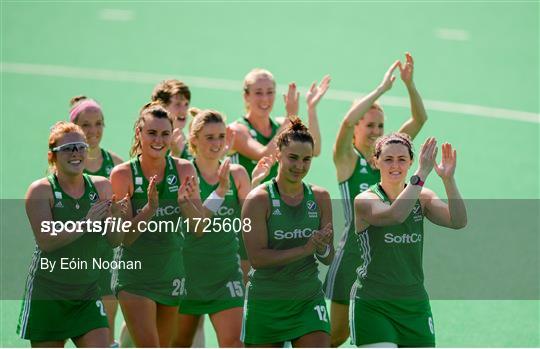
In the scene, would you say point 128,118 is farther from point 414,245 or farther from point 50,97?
point 414,245

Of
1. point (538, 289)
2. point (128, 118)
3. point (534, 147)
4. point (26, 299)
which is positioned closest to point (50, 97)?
point (128, 118)

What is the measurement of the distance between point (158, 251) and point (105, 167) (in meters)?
1.34

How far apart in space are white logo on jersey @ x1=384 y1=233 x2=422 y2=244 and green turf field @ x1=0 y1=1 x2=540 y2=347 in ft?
18.1

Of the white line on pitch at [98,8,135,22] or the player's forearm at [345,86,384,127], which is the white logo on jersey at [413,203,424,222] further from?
the white line on pitch at [98,8,135,22]

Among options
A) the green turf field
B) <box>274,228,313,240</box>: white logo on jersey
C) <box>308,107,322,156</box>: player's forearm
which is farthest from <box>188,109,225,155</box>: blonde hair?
the green turf field

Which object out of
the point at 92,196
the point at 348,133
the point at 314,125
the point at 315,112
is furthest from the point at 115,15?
the point at 92,196

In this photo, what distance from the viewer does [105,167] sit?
35.0 ft

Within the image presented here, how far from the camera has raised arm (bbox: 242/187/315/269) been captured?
8.73 m

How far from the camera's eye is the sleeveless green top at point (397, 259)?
8.77 m

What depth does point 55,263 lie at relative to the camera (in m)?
8.87

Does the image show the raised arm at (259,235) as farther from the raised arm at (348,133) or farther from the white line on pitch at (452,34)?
the white line on pitch at (452,34)

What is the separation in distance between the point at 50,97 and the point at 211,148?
1252 centimetres

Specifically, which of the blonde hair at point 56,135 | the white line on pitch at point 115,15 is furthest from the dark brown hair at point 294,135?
the white line on pitch at point 115,15

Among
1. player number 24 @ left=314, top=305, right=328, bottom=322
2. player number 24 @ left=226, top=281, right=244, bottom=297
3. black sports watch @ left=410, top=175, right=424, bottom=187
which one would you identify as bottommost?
player number 24 @ left=314, top=305, right=328, bottom=322
